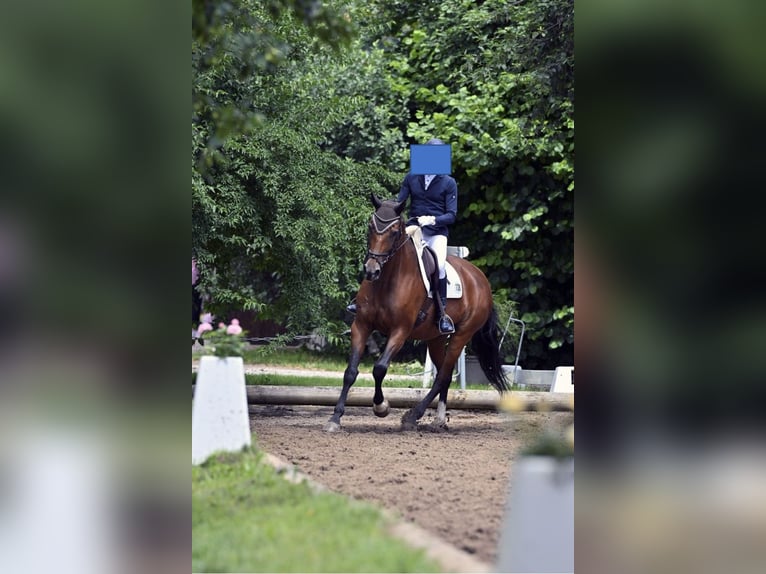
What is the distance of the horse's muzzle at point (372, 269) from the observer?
319 inches

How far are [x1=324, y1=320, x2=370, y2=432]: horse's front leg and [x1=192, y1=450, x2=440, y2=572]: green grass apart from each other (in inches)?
135

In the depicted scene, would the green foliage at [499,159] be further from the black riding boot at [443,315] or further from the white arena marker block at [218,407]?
the white arena marker block at [218,407]

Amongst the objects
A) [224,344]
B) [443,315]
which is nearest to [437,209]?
[443,315]

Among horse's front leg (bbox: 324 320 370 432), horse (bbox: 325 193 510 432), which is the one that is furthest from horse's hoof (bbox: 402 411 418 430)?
horse's front leg (bbox: 324 320 370 432)

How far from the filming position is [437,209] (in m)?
9.45

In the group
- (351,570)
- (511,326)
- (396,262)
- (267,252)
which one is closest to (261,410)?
(267,252)

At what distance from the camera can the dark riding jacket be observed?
9.32m

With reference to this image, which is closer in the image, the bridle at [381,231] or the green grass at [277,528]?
the green grass at [277,528]

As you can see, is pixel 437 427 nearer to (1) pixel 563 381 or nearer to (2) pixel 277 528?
(1) pixel 563 381

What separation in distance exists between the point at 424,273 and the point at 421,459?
244cm

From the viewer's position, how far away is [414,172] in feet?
30.2

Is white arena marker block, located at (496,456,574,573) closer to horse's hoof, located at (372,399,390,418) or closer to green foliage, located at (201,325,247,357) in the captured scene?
green foliage, located at (201,325,247,357)

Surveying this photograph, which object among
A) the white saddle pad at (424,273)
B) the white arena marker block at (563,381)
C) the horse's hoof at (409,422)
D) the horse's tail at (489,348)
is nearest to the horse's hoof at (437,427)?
the horse's hoof at (409,422)

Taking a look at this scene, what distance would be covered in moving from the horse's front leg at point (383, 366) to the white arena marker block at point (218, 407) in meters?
3.62
